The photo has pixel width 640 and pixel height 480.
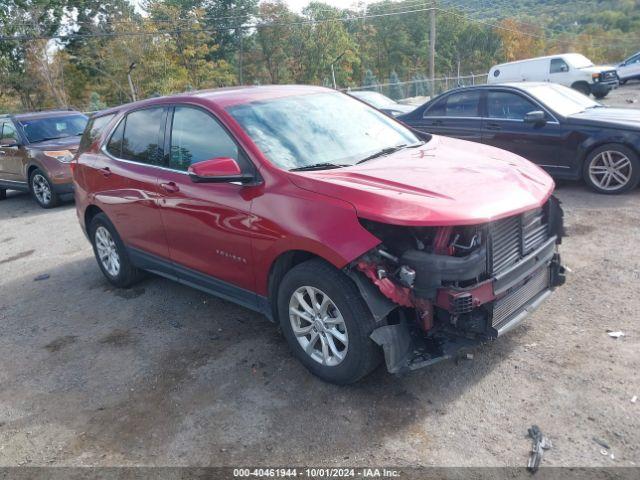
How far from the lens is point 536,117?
7.07 meters

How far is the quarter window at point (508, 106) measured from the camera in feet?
24.9

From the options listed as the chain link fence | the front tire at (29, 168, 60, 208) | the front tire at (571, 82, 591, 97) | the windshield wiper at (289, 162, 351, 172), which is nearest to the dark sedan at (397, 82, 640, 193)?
the windshield wiper at (289, 162, 351, 172)

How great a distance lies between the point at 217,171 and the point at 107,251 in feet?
8.92

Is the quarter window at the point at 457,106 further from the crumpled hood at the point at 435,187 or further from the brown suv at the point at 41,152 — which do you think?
the brown suv at the point at 41,152

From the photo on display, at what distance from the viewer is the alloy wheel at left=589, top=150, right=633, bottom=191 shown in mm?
6777

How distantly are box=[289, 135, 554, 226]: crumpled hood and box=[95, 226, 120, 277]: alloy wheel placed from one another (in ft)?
9.51

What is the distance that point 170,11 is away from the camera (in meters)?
33.8

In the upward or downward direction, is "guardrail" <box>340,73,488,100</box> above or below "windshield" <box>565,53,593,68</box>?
below

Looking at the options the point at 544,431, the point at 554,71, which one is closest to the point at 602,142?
the point at 544,431

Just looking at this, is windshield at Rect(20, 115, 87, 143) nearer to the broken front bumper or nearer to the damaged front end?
the damaged front end

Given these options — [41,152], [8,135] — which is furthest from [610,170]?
[8,135]

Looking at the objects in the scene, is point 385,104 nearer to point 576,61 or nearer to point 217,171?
point 576,61

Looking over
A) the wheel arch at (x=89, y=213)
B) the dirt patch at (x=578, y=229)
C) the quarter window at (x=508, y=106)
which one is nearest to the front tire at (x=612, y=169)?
the quarter window at (x=508, y=106)

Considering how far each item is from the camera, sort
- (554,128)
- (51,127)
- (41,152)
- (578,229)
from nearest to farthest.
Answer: (578,229) → (554,128) → (41,152) → (51,127)
